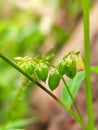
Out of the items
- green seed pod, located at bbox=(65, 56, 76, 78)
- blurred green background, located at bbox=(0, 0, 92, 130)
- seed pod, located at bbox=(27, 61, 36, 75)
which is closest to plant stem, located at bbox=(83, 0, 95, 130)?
green seed pod, located at bbox=(65, 56, 76, 78)

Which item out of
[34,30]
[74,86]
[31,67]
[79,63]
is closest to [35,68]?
[31,67]

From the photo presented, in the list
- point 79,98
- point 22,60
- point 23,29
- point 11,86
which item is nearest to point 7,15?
point 23,29

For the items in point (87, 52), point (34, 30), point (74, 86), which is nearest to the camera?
point (87, 52)

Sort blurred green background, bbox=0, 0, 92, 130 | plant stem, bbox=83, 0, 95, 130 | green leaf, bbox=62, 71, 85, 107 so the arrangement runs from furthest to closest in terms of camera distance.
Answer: blurred green background, bbox=0, 0, 92, 130, green leaf, bbox=62, 71, 85, 107, plant stem, bbox=83, 0, 95, 130

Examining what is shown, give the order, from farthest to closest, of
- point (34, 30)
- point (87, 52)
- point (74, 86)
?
1. point (34, 30)
2. point (74, 86)
3. point (87, 52)

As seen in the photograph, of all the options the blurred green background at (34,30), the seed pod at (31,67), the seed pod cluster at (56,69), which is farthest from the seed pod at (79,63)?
the blurred green background at (34,30)

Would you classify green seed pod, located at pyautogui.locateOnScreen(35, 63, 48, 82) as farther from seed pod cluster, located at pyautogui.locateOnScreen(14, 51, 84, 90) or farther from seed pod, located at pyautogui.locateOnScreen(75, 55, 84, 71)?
seed pod, located at pyautogui.locateOnScreen(75, 55, 84, 71)

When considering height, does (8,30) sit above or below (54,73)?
above

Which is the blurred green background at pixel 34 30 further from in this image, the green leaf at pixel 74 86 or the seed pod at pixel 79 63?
the seed pod at pixel 79 63

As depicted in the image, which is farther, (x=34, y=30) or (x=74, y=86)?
(x=34, y=30)

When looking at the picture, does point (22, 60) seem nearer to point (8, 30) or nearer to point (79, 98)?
point (79, 98)

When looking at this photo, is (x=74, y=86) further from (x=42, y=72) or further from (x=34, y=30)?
(x=34, y=30)
